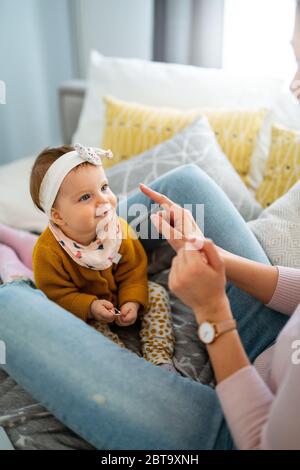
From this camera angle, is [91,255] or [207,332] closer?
[207,332]

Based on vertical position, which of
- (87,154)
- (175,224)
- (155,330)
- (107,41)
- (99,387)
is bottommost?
(155,330)

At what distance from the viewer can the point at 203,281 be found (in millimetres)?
706

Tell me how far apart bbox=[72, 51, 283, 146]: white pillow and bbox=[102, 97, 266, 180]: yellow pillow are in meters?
0.15

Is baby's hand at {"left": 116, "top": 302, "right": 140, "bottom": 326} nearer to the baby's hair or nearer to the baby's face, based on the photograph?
the baby's face

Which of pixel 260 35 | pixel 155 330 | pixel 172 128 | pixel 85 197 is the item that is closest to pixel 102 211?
pixel 85 197

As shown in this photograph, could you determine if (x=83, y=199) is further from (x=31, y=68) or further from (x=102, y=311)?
(x=31, y=68)

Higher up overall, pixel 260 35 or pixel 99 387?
pixel 260 35

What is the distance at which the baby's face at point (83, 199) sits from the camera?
0.97 m

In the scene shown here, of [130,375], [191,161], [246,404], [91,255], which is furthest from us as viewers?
[191,161]

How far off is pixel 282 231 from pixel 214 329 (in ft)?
1.70

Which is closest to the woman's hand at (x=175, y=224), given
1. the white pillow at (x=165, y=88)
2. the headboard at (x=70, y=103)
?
the white pillow at (x=165, y=88)

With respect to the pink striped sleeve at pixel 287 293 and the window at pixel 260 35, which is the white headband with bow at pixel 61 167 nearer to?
the pink striped sleeve at pixel 287 293

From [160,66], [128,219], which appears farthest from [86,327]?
[160,66]

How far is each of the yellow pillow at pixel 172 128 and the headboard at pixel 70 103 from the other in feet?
1.81
